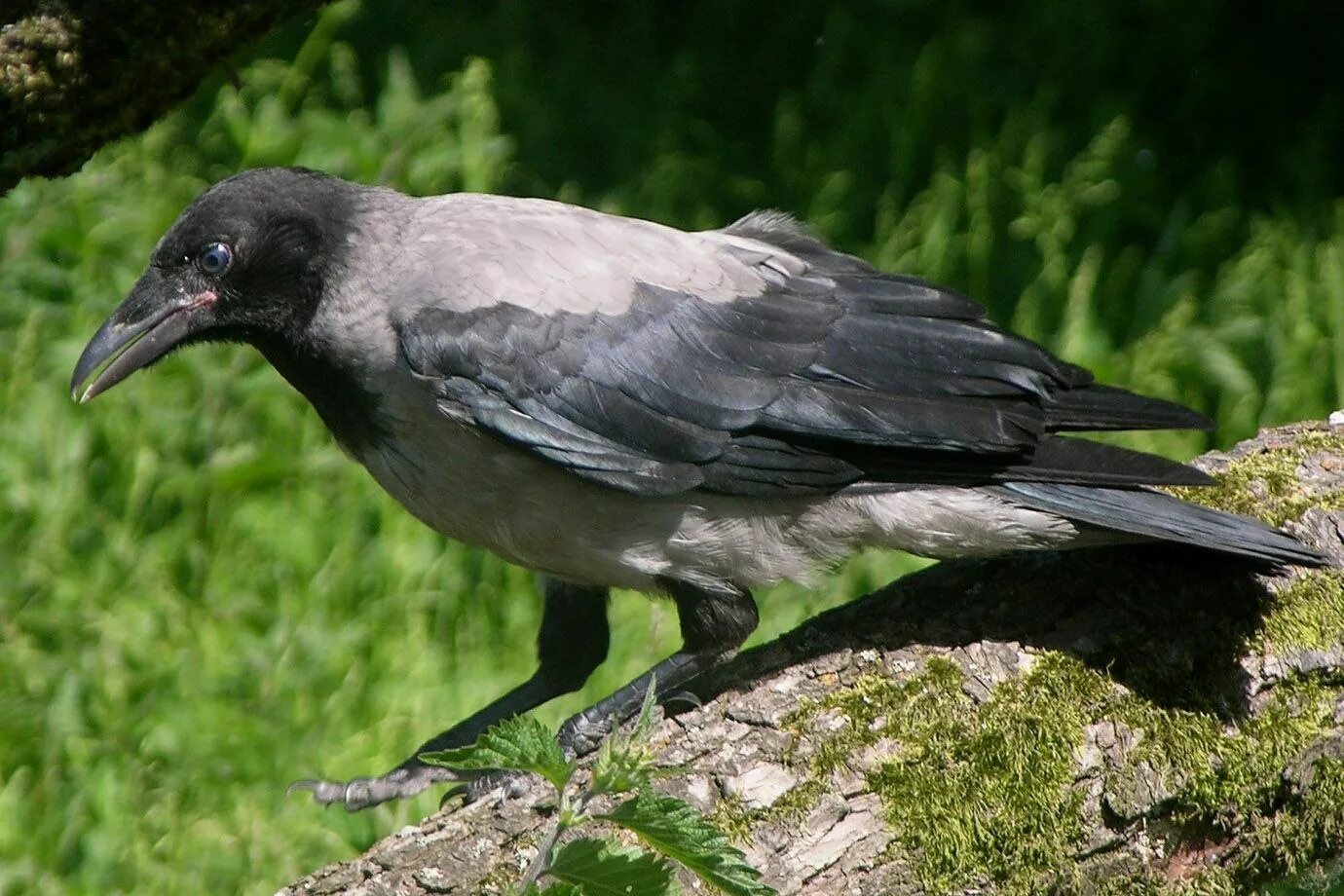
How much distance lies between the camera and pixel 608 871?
2.44 meters

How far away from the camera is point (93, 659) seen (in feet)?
17.2

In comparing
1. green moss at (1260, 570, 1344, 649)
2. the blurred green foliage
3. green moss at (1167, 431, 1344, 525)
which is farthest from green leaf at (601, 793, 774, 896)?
the blurred green foliage

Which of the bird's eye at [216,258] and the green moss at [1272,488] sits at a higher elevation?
the green moss at [1272,488]

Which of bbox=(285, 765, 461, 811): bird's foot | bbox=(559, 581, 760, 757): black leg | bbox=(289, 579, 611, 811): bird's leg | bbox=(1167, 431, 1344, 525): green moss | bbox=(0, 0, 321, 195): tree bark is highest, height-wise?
bbox=(0, 0, 321, 195): tree bark

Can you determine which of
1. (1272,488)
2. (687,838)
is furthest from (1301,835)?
(687,838)

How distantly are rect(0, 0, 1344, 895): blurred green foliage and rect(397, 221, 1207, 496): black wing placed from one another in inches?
68.4

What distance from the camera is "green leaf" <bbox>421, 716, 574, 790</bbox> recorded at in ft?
7.74

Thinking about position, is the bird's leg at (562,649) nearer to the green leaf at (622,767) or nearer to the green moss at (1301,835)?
the green moss at (1301,835)

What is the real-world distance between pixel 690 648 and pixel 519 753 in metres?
1.74

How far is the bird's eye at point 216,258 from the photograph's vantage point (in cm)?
395

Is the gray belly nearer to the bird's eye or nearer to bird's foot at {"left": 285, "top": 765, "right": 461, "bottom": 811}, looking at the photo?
the bird's eye

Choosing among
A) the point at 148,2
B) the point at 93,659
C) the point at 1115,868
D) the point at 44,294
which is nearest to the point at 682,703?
the point at 1115,868

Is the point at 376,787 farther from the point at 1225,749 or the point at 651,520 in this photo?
the point at 1225,749

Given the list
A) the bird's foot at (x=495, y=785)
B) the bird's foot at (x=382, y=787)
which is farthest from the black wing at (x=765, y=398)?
the bird's foot at (x=382, y=787)
